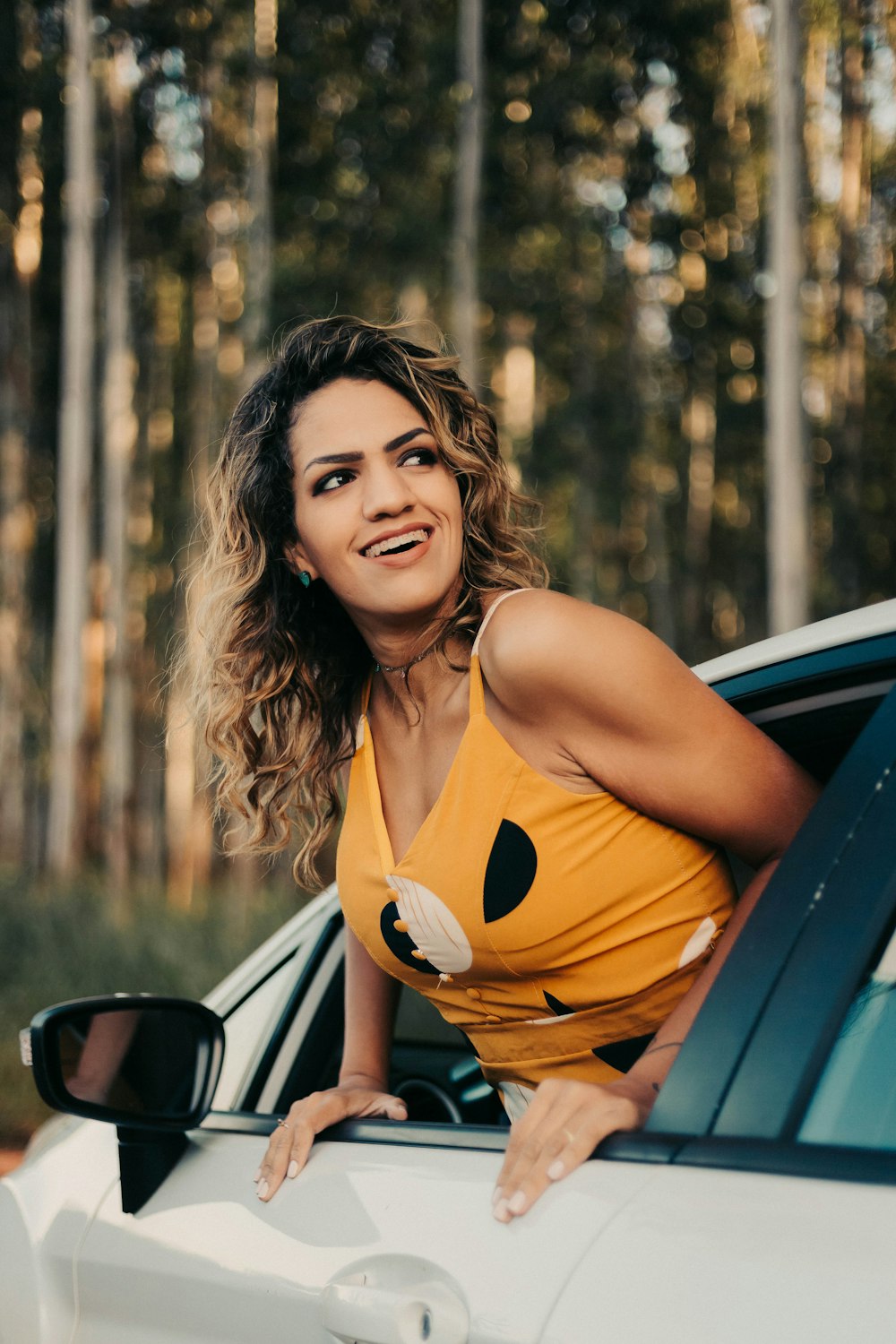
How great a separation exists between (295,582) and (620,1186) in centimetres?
140

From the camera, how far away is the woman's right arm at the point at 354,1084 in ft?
5.38

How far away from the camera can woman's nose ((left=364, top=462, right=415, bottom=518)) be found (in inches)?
81.4

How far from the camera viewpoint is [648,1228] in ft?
3.75

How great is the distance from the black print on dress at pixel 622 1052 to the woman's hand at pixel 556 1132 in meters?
0.43

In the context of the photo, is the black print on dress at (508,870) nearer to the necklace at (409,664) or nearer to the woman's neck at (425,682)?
the woman's neck at (425,682)

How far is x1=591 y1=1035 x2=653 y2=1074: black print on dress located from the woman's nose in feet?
2.63

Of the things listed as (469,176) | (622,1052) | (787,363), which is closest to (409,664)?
(622,1052)

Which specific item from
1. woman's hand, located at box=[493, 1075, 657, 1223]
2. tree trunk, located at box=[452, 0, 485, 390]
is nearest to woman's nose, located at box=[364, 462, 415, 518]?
woman's hand, located at box=[493, 1075, 657, 1223]

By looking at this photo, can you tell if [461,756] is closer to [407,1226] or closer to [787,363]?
[407,1226]

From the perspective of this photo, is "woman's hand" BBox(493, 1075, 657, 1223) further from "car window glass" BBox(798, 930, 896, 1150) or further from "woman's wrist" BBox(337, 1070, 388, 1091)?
"woman's wrist" BBox(337, 1070, 388, 1091)

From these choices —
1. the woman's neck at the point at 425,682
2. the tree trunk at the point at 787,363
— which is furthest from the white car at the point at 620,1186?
the tree trunk at the point at 787,363

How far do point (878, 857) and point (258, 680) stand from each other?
1.38 m

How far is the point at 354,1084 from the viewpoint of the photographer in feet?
6.48

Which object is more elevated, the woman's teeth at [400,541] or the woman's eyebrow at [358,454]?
the woman's eyebrow at [358,454]
